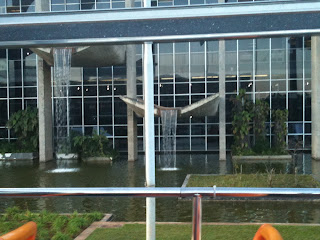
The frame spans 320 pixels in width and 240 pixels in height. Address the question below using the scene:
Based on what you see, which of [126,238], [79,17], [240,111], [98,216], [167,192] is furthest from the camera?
[240,111]

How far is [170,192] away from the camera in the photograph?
7.59 ft

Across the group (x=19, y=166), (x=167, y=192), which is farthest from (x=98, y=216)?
(x=19, y=166)

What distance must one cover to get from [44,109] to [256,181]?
1258 cm

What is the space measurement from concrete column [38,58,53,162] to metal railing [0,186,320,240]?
20.0m

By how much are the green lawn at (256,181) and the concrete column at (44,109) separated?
10.2 metres

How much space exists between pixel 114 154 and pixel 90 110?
428cm

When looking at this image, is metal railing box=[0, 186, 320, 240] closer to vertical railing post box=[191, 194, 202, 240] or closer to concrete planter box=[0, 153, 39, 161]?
vertical railing post box=[191, 194, 202, 240]

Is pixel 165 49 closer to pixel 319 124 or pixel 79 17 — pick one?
pixel 319 124

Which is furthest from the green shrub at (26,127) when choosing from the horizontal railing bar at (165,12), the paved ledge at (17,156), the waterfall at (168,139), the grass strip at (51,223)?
the horizontal railing bar at (165,12)

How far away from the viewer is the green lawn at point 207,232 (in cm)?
680

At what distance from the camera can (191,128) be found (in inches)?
1039

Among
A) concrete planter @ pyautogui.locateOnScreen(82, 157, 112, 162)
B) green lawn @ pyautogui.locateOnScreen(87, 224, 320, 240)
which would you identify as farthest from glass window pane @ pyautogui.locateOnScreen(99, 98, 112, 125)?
green lawn @ pyautogui.locateOnScreen(87, 224, 320, 240)

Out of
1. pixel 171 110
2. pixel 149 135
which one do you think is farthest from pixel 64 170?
pixel 149 135

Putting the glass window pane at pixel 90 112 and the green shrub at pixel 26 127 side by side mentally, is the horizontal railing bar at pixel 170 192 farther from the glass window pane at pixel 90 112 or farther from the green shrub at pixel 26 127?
the glass window pane at pixel 90 112
